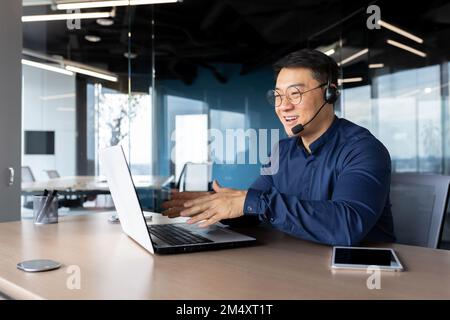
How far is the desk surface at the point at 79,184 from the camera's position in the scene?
16.3ft

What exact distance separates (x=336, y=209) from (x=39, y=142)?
5.01m

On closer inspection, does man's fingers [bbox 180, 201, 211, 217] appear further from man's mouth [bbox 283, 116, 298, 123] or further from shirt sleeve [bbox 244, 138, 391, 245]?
man's mouth [bbox 283, 116, 298, 123]

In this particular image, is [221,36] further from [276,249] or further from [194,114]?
[276,249]

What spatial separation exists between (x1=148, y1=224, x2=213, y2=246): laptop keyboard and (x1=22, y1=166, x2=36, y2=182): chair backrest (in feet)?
14.2

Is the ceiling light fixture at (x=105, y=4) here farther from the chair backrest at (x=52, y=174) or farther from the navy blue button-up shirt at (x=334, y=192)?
the navy blue button-up shirt at (x=334, y=192)

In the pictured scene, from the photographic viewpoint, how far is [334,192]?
137 centimetres

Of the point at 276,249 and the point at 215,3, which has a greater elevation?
the point at 215,3

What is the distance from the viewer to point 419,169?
5.35m

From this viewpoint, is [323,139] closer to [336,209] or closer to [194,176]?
[336,209]

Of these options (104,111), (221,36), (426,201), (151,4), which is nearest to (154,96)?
(104,111)

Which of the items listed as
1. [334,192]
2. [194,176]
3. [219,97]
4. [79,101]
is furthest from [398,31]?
[334,192]

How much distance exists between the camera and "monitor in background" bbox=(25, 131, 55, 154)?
17.5ft

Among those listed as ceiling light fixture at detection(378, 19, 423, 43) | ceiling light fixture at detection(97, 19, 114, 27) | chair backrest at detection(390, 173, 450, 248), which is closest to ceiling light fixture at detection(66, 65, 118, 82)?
ceiling light fixture at detection(97, 19, 114, 27)
